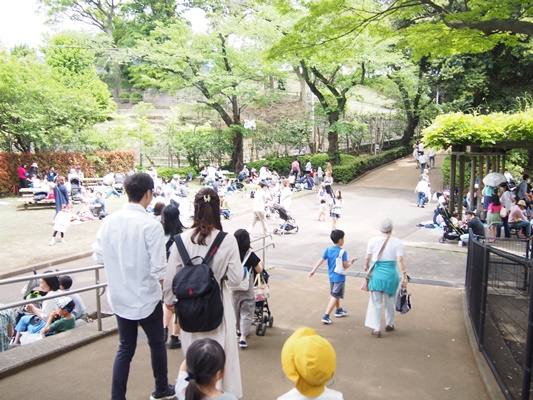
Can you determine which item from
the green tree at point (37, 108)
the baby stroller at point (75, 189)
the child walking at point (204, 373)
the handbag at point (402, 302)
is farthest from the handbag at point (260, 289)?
the green tree at point (37, 108)

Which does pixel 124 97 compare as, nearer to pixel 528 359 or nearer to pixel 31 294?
pixel 31 294

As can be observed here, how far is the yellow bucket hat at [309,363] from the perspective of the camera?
7.86 feet

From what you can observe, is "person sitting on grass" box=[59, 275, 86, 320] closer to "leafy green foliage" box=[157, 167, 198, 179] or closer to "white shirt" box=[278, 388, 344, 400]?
"white shirt" box=[278, 388, 344, 400]

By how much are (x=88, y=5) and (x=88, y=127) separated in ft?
81.9

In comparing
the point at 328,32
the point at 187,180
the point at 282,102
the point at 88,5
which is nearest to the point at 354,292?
the point at 328,32

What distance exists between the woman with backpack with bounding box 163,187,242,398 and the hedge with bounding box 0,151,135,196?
21.6 metres

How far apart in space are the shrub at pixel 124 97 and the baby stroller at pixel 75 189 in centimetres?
2577

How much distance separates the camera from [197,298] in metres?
3.48

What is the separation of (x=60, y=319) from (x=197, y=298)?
324 centimetres

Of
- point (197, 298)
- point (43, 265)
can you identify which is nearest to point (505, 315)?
point (197, 298)

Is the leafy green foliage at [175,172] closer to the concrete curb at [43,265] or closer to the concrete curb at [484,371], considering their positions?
the concrete curb at [43,265]

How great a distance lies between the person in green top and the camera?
5855 mm

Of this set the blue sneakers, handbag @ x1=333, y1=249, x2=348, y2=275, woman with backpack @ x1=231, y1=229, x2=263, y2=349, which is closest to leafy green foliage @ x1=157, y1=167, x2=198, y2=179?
the blue sneakers

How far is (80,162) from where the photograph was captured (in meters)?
25.6
